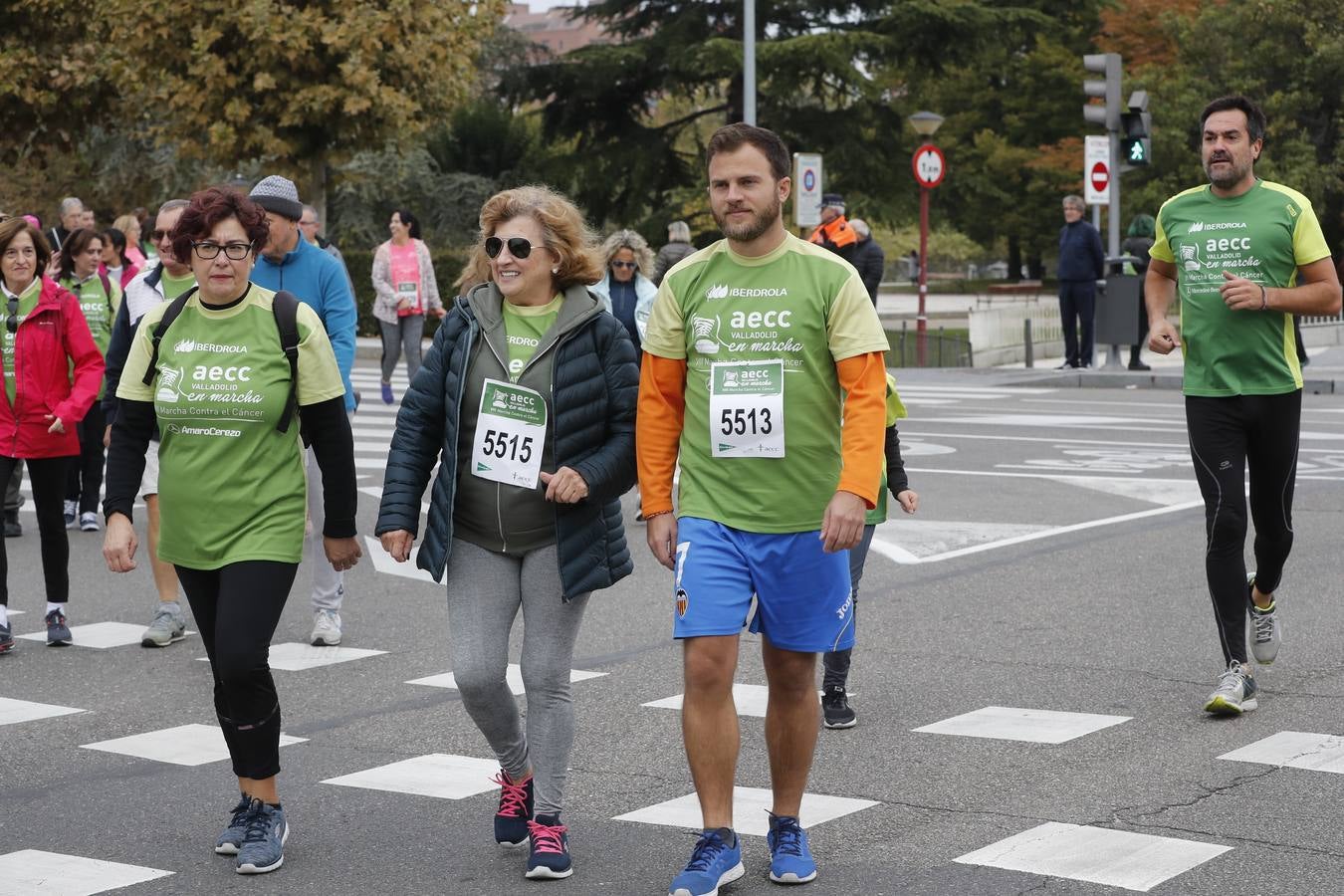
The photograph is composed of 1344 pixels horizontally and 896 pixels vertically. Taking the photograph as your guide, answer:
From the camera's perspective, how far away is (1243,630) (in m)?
6.72

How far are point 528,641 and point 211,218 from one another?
4.58 feet

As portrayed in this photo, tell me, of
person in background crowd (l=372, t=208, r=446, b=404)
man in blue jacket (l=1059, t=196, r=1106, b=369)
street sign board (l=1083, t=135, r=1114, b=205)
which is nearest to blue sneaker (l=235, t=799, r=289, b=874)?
person in background crowd (l=372, t=208, r=446, b=404)

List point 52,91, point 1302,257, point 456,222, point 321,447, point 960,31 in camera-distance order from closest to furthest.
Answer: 1. point 321,447
2. point 1302,257
3. point 52,91
4. point 960,31
5. point 456,222

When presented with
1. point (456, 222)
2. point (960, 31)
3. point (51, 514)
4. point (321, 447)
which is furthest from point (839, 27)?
point (321, 447)

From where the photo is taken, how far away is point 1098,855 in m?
4.88

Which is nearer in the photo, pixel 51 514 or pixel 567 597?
pixel 567 597

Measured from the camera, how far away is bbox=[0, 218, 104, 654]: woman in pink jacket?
8266mm

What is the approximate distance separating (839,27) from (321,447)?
34.7 m

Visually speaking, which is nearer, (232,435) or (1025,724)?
(232,435)

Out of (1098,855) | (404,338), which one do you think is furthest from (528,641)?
(404,338)

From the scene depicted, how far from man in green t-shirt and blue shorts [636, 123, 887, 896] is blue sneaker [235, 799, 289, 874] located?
1.11 meters

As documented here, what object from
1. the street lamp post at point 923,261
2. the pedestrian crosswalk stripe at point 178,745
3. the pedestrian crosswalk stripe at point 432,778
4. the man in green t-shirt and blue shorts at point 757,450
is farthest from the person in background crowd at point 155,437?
the street lamp post at point 923,261

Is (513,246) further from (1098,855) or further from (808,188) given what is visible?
(808,188)

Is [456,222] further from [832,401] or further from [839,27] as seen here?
[832,401]
